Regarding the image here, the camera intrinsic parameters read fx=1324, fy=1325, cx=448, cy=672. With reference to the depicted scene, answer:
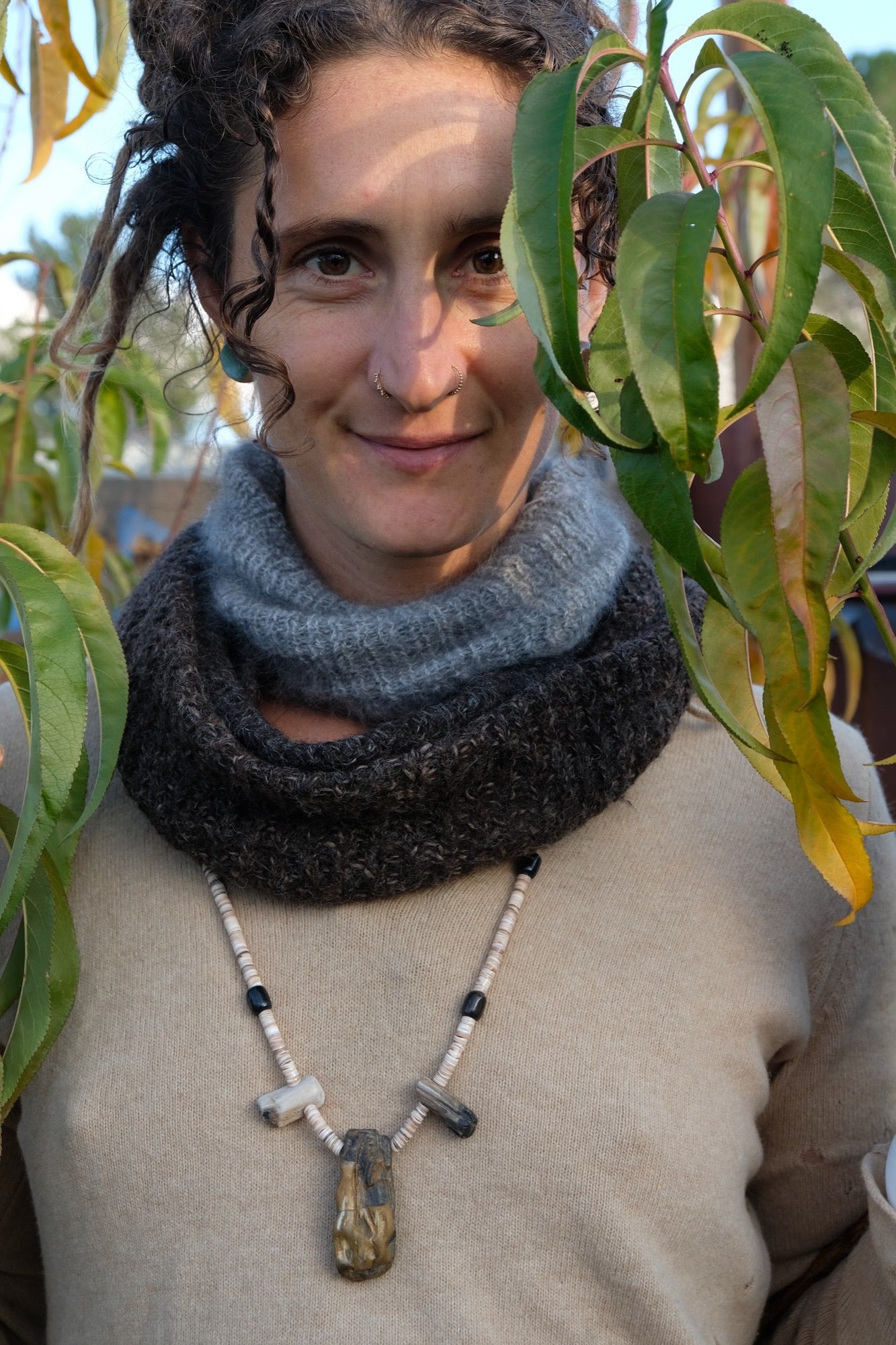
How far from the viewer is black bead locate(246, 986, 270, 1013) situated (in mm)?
1051

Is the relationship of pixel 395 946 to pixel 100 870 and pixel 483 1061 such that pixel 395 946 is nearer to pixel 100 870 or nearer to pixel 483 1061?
pixel 483 1061

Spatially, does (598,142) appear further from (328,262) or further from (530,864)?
(530,864)

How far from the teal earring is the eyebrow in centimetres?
15

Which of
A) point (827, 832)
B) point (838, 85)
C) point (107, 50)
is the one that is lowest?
point (827, 832)

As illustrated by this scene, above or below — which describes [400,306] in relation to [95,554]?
above

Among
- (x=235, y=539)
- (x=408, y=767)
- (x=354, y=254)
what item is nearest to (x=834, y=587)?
(x=408, y=767)

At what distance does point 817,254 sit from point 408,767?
555mm

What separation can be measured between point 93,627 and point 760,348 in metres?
0.49

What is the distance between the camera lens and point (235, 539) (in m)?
1.27

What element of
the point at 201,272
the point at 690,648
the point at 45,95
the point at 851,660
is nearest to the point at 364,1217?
the point at 690,648

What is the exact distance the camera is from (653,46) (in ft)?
2.02

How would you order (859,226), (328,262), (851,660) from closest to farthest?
(859,226), (328,262), (851,660)

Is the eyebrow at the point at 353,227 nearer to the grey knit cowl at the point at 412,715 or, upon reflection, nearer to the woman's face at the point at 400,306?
the woman's face at the point at 400,306

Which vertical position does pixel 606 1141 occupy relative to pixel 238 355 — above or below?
below
